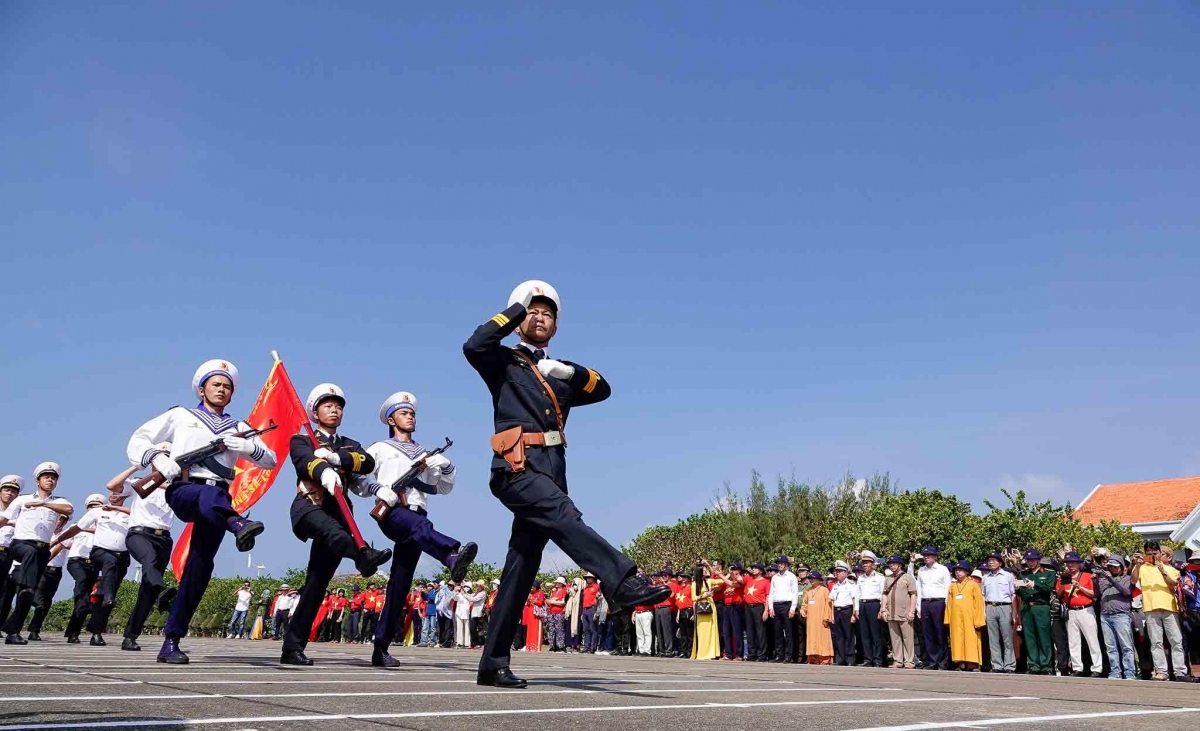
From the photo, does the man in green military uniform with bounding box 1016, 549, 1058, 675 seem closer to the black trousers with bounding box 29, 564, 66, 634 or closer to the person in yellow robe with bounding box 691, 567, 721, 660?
the person in yellow robe with bounding box 691, 567, 721, 660

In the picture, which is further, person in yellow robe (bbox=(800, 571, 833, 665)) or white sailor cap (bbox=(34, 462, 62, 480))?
person in yellow robe (bbox=(800, 571, 833, 665))

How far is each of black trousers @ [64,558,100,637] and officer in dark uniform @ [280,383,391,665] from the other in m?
7.87

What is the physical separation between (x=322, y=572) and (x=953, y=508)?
27.0 meters

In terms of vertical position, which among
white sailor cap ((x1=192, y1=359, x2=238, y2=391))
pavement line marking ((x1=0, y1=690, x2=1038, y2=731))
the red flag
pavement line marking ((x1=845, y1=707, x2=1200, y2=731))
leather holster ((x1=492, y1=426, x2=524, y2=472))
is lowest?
pavement line marking ((x1=0, y1=690, x2=1038, y2=731))

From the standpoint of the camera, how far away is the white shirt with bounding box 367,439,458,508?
915 cm

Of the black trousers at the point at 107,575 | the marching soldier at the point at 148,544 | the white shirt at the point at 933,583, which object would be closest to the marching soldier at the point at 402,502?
the marching soldier at the point at 148,544

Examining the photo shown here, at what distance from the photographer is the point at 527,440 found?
228 inches

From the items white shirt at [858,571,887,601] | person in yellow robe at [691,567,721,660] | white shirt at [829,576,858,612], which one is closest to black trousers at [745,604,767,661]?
person in yellow robe at [691,567,721,660]

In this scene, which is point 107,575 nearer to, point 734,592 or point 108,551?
point 108,551

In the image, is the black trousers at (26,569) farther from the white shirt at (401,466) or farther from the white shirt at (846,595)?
the white shirt at (846,595)

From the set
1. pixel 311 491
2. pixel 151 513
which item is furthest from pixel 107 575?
pixel 311 491

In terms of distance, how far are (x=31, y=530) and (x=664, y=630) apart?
13277 mm

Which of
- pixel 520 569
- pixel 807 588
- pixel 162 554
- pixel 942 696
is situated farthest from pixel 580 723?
pixel 807 588

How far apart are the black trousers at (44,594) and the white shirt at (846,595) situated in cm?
1313
